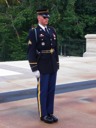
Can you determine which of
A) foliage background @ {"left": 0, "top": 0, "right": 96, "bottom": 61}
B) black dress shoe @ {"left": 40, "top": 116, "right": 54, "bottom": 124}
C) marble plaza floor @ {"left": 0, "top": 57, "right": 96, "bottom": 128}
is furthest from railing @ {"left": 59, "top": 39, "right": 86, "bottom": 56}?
black dress shoe @ {"left": 40, "top": 116, "right": 54, "bottom": 124}

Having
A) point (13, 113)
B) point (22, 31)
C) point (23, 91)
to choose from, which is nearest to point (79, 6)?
point (22, 31)

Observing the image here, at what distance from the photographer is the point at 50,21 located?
2252 centimetres

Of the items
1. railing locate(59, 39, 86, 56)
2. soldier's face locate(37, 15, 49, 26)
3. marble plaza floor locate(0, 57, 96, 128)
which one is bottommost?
railing locate(59, 39, 86, 56)

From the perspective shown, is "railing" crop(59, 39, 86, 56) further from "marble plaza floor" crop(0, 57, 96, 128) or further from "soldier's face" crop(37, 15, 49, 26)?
"soldier's face" crop(37, 15, 49, 26)

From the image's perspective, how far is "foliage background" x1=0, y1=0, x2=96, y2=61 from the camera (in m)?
22.9

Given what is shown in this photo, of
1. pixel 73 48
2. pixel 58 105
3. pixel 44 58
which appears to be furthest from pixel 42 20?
pixel 73 48

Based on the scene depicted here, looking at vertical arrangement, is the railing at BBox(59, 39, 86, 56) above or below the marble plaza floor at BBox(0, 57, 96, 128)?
below

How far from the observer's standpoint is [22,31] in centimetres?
2581

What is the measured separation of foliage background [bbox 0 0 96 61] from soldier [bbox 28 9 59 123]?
1530 centimetres

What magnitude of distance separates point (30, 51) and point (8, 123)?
115cm

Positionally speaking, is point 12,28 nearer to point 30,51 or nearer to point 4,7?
point 4,7

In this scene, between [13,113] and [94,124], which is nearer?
[94,124]

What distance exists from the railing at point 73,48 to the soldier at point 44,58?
1453cm

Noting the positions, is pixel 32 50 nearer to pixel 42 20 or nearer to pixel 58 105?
pixel 42 20
